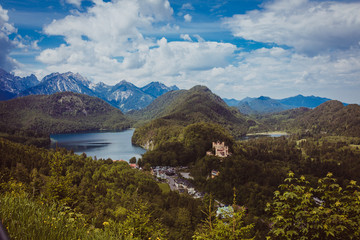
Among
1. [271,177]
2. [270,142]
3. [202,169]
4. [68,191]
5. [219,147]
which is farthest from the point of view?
[270,142]

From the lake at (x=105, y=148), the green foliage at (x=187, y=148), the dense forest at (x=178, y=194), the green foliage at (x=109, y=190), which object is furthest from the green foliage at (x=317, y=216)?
the lake at (x=105, y=148)

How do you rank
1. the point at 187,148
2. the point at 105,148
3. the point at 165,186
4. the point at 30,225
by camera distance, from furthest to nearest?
the point at 105,148 < the point at 187,148 < the point at 165,186 < the point at 30,225

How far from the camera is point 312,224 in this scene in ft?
19.3

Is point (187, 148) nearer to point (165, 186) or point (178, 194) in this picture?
point (165, 186)

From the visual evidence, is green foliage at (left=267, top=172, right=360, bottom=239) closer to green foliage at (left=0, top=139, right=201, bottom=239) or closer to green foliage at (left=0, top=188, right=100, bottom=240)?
green foliage at (left=0, top=188, right=100, bottom=240)

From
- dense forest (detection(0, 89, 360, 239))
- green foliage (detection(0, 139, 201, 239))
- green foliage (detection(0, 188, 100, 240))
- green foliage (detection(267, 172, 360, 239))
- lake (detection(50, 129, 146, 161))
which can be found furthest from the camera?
lake (detection(50, 129, 146, 161))

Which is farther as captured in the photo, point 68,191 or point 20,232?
point 68,191

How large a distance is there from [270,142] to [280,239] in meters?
148

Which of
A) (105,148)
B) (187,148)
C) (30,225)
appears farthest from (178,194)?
(105,148)

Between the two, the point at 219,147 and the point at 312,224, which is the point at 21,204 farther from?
the point at 219,147

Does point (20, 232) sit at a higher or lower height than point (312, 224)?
higher

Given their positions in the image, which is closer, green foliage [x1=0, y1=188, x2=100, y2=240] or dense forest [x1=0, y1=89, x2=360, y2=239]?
green foliage [x1=0, y1=188, x2=100, y2=240]

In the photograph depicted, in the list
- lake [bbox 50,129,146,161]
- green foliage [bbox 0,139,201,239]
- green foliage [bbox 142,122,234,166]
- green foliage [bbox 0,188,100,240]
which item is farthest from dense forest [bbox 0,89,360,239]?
lake [bbox 50,129,146,161]

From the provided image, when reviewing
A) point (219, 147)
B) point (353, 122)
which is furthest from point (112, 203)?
point (353, 122)
